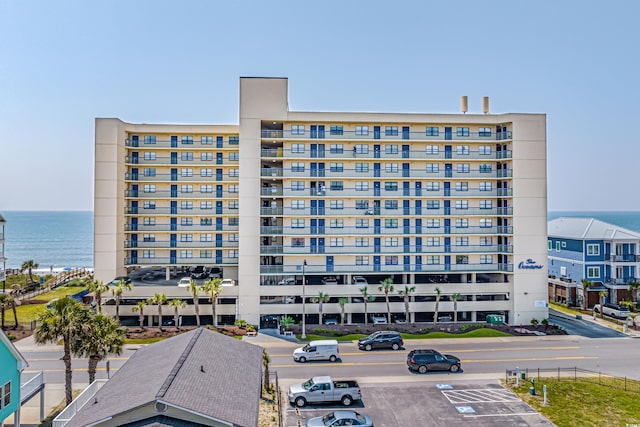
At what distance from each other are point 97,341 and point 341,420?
47.3 feet

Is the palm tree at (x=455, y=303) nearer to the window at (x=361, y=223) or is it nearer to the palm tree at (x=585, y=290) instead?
the window at (x=361, y=223)

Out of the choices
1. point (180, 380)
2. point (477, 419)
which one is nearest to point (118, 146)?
point (180, 380)

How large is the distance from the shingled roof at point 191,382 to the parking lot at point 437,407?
15.9 feet

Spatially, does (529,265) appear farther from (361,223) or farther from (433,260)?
(361,223)

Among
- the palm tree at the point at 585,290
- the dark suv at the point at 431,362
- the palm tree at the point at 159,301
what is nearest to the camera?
the dark suv at the point at 431,362

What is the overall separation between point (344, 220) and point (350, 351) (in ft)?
53.5

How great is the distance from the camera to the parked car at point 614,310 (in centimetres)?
5341

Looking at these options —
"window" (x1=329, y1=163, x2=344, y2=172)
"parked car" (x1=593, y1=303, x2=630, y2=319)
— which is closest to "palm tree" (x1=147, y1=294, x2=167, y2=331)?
"window" (x1=329, y1=163, x2=344, y2=172)

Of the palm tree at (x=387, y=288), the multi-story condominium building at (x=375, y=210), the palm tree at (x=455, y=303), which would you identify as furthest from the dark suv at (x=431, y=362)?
the palm tree at (x=455, y=303)

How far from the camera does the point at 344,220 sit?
173 ft

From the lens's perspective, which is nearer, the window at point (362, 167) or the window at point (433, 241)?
the window at point (362, 167)

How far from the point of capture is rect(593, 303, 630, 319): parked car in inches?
2103

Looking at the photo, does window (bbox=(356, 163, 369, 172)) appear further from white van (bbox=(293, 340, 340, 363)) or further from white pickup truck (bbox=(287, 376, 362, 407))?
white pickup truck (bbox=(287, 376, 362, 407))

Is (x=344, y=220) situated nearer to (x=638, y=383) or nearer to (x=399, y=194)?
Answer: (x=399, y=194)
